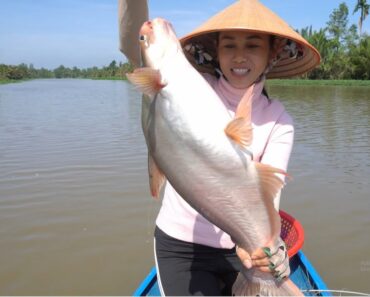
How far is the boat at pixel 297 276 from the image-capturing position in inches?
120

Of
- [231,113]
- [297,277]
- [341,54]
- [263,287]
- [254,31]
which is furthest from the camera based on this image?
[341,54]

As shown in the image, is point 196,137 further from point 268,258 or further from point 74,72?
point 74,72

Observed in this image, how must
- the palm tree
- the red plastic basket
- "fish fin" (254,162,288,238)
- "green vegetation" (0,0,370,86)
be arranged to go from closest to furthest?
"fish fin" (254,162,288,238) → the red plastic basket → "green vegetation" (0,0,370,86) → the palm tree

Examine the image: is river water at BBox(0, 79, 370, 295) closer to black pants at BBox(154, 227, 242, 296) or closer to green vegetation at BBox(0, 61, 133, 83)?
black pants at BBox(154, 227, 242, 296)

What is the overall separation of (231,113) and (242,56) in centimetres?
34

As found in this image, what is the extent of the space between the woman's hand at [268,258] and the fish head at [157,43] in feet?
3.15

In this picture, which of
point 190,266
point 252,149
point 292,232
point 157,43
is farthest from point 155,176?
point 292,232

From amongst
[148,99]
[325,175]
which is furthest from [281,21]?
Result: [325,175]

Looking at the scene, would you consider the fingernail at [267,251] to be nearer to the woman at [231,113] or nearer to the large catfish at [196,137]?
the large catfish at [196,137]

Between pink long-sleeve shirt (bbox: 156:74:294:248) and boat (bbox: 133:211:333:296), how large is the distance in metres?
0.78

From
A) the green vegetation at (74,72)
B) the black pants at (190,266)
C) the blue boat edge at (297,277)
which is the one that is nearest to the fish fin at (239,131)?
the black pants at (190,266)

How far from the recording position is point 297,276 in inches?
136

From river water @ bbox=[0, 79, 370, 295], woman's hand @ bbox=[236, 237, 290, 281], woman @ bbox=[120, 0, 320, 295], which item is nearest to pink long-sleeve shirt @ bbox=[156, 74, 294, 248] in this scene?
woman @ bbox=[120, 0, 320, 295]

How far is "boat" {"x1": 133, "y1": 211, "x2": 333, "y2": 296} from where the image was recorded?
3.06 m
